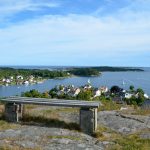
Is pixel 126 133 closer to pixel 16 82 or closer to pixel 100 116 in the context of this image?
pixel 100 116

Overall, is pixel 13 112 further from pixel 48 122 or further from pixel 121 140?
pixel 121 140

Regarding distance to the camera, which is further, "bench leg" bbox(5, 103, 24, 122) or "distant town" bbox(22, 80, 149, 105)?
"distant town" bbox(22, 80, 149, 105)

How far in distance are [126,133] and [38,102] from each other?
8.20ft

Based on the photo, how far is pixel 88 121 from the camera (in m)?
10.0

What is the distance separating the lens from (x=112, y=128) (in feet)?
34.4

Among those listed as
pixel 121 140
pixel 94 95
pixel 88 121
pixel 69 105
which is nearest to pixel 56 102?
pixel 69 105

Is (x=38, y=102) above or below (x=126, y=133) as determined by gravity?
above

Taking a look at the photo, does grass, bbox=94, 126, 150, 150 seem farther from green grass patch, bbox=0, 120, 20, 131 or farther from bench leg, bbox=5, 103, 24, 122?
bench leg, bbox=5, 103, 24, 122

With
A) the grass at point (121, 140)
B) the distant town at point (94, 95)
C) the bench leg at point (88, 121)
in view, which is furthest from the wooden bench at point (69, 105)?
the distant town at point (94, 95)

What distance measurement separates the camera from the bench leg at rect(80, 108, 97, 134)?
10.0 meters

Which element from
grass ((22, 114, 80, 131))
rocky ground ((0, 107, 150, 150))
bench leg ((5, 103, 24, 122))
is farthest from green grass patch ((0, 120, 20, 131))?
grass ((22, 114, 80, 131))

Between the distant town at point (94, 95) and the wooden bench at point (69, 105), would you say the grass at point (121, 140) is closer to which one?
the wooden bench at point (69, 105)

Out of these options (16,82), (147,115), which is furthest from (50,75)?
(147,115)

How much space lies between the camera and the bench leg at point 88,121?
10.0 meters
